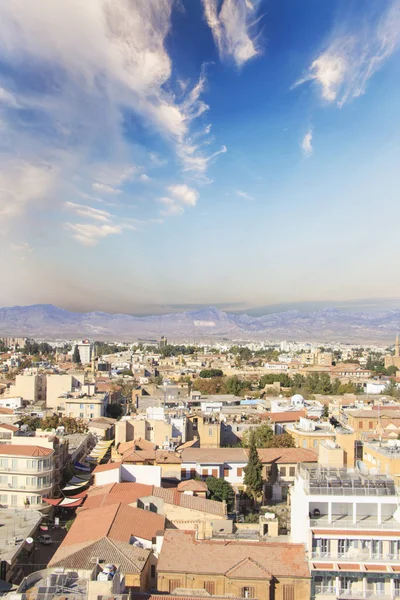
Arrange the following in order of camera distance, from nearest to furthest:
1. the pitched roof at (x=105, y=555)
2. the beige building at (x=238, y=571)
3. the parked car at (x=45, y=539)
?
the pitched roof at (x=105, y=555)
the beige building at (x=238, y=571)
the parked car at (x=45, y=539)

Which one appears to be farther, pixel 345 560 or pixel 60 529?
pixel 60 529

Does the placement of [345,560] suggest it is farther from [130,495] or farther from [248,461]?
[248,461]

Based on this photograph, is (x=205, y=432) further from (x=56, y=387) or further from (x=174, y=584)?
(x=56, y=387)

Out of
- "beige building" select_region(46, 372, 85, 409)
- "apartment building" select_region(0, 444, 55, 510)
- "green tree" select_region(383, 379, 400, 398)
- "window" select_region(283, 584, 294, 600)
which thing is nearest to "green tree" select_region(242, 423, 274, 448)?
"apartment building" select_region(0, 444, 55, 510)

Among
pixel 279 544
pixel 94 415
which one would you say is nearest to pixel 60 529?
pixel 279 544

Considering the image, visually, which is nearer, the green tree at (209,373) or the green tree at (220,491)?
the green tree at (220,491)

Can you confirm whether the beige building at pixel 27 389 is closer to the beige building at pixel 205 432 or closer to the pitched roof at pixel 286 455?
the beige building at pixel 205 432

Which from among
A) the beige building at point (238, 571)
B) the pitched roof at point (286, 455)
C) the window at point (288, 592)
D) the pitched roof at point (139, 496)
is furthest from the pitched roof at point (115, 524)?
the pitched roof at point (286, 455)
